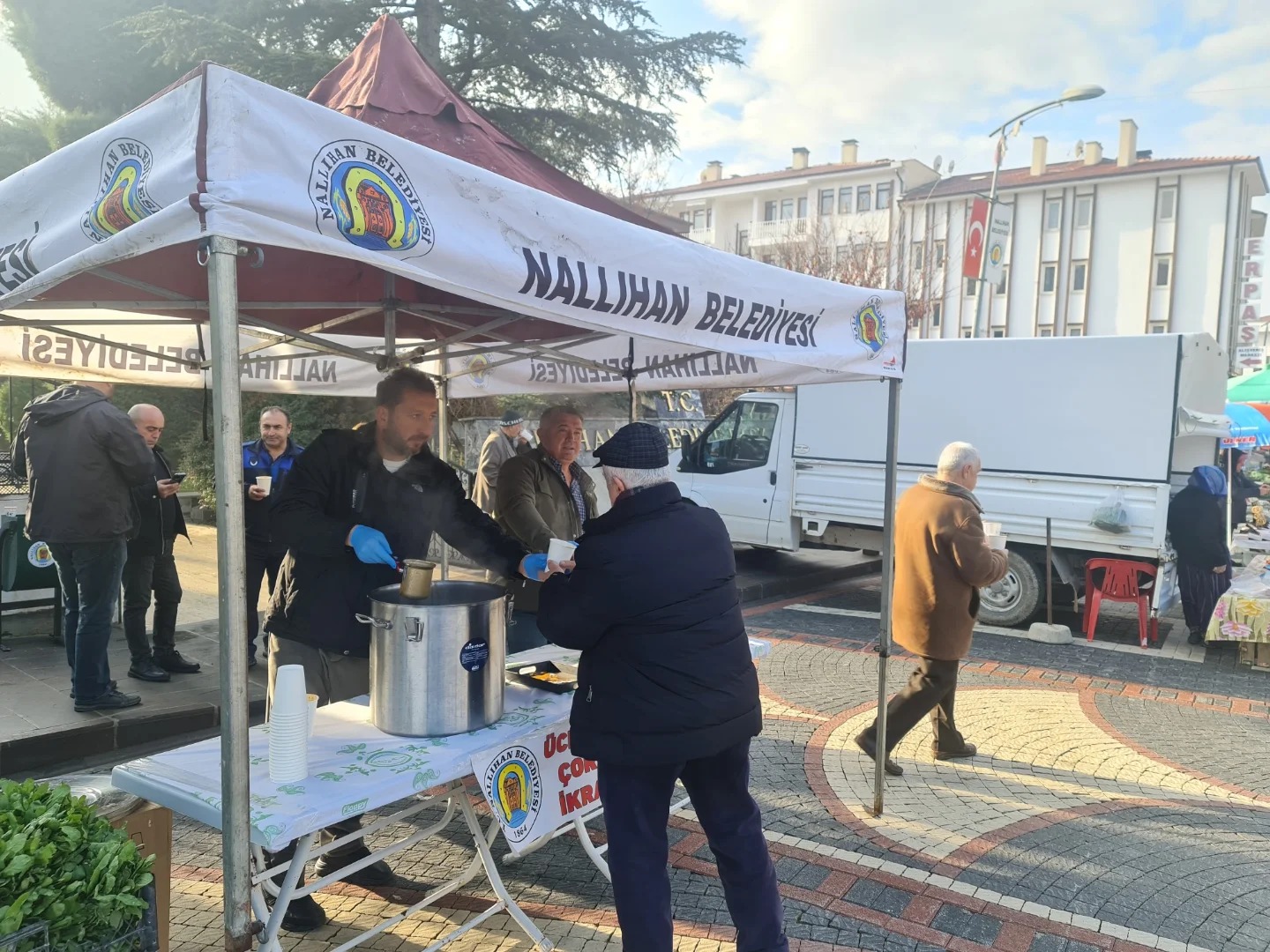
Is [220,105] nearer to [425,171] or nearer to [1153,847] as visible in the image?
[425,171]

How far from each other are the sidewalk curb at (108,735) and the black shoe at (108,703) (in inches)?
2.3

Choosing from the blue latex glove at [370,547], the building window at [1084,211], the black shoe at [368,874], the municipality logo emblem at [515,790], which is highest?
the building window at [1084,211]

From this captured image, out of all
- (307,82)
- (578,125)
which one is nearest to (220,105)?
(307,82)

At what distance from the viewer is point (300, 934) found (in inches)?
124

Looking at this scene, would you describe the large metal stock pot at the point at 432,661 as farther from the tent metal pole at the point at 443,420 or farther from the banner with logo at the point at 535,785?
the tent metal pole at the point at 443,420

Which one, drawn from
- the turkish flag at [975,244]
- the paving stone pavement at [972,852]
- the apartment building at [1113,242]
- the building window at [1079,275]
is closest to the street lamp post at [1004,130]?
the turkish flag at [975,244]

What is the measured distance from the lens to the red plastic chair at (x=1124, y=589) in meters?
8.02

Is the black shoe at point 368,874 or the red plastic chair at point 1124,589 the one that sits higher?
the red plastic chair at point 1124,589

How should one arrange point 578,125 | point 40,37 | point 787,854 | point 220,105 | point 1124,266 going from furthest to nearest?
point 1124,266 → point 40,37 → point 578,125 → point 787,854 → point 220,105

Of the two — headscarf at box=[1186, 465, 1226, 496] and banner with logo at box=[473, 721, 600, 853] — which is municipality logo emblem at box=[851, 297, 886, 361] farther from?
headscarf at box=[1186, 465, 1226, 496]

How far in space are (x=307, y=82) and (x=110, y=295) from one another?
9.27 meters

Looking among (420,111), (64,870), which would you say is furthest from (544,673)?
(420,111)

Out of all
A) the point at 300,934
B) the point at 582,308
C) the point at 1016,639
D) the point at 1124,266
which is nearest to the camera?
the point at 582,308

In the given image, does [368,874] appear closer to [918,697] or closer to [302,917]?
[302,917]
